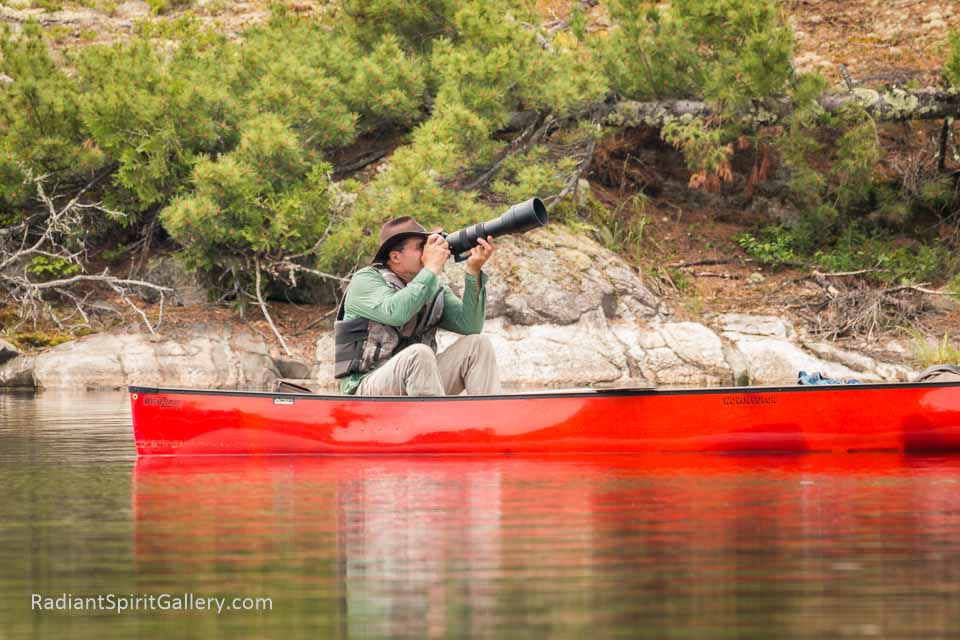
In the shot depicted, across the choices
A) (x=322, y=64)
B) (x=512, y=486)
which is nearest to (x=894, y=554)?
(x=512, y=486)

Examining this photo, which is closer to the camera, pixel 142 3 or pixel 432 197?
pixel 432 197

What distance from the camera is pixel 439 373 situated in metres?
6.69

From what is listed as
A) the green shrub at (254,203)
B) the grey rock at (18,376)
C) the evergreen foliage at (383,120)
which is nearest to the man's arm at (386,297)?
the evergreen foliage at (383,120)

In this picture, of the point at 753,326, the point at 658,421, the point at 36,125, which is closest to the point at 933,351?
the point at 753,326

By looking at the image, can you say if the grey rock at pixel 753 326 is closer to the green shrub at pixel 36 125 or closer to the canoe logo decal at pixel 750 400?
the canoe logo decal at pixel 750 400

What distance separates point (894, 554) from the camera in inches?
139

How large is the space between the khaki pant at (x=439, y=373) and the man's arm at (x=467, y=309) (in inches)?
3.8

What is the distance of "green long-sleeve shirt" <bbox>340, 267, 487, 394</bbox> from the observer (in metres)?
6.21

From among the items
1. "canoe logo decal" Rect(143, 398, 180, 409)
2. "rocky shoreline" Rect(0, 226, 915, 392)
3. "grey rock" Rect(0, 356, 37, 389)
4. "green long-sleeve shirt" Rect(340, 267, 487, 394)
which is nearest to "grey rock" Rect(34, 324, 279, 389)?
"rocky shoreline" Rect(0, 226, 915, 392)

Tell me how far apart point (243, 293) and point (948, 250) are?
847 centimetres

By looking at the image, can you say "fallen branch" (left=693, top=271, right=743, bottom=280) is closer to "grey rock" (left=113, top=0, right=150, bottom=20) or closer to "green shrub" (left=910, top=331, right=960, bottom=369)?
"green shrub" (left=910, top=331, right=960, bottom=369)

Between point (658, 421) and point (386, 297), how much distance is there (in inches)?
61.5

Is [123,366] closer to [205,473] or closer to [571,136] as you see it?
[571,136]

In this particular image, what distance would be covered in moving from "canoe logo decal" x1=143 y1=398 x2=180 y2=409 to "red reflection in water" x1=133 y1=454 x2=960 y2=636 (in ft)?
2.34
